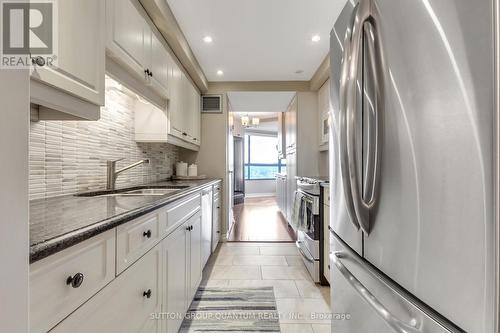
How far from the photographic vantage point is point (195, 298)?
2107 millimetres

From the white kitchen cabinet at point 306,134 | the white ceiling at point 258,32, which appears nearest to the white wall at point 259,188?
the white kitchen cabinet at point 306,134

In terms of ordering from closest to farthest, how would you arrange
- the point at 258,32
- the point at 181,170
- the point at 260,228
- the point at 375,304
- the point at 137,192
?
1. the point at 375,304
2. the point at 137,192
3. the point at 258,32
4. the point at 181,170
5. the point at 260,228

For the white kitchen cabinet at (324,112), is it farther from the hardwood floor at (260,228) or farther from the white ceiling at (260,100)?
the hardwood floor at (260,228)

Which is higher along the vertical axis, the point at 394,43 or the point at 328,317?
the point at 394,43

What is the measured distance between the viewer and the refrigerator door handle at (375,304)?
0.61 metres

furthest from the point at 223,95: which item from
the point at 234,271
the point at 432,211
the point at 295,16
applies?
the point at 432,211

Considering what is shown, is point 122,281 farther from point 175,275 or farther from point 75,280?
point 175,275

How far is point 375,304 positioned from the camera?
765mm

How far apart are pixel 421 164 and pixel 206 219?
227cm

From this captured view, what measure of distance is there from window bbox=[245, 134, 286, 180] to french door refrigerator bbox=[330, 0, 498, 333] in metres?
8.88

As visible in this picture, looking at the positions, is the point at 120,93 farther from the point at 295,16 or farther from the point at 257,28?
the point at 295,16

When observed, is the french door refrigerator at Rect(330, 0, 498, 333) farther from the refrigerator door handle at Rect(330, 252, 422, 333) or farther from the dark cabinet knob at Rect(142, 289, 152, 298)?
the dark cabinet knob at Rect(142, 289, 152, 298)

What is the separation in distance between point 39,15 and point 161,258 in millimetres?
1152

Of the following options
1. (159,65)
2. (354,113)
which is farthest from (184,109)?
(354,113)
